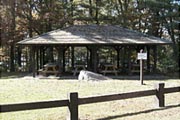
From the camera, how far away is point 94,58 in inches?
914

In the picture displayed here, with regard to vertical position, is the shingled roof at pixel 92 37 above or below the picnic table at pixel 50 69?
above

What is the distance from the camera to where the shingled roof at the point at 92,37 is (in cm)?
2216

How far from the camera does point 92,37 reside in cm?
2341

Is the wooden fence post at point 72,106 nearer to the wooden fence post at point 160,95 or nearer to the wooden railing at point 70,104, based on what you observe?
the wooden railing at point 70,104

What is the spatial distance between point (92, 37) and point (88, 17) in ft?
31.7

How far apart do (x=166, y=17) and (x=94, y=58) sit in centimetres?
1137

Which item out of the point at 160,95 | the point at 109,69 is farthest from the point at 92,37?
the point at 160,95

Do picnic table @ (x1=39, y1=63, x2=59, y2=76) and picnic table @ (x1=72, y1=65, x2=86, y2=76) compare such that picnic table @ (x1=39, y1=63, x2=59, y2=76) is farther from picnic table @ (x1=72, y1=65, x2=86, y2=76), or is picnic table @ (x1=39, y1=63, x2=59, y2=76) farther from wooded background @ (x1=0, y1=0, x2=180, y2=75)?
wooded background @ (x1=0, y1=0, x2=180, y2=75)

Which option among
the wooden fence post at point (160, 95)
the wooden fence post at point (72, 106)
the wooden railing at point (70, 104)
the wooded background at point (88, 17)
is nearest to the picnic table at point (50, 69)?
the wooded background at point (88, 17)

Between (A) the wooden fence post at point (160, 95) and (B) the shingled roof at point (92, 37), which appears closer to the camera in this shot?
(A) the wooden fence post at point (160, 95)

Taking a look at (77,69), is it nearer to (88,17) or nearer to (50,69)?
(50,69)

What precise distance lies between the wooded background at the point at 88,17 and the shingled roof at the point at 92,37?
22.7ft

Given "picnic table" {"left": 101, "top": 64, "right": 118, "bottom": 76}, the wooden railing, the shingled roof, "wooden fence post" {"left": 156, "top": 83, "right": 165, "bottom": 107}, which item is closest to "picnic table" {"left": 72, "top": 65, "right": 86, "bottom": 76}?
"picnic table" {"left": 101, "top": 64, "right": 118, "bottom": 76}

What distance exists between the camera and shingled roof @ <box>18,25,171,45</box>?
2216 cm
